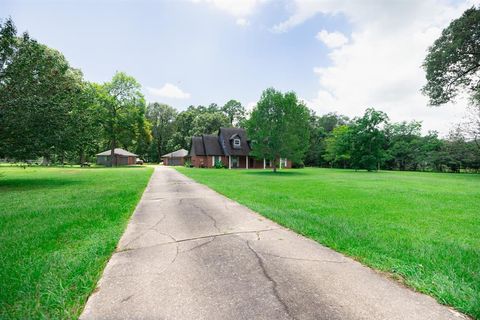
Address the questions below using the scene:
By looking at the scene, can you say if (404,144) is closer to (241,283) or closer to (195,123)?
(195,123)

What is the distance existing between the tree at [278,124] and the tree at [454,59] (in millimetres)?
13996

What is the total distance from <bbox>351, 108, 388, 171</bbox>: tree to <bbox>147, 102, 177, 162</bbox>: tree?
59158 mm

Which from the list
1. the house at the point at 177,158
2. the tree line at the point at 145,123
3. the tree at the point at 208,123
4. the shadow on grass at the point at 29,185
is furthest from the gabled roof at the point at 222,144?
the shadow on grass at the point at 29,185

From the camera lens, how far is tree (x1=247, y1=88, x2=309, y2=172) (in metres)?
30.6

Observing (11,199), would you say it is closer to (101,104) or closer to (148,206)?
(148,206)

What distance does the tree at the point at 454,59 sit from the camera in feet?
69.1

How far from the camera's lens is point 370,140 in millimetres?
41531

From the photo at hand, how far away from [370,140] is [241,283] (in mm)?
45206

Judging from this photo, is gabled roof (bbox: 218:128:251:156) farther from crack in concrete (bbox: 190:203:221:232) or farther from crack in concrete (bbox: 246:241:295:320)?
crack in concrete (bbox: 246:241:295:320)

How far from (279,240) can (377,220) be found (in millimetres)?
3717

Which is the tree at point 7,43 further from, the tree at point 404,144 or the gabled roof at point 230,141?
the tree at point 404,144

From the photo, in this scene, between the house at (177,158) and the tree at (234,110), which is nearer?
the house at (177,158)

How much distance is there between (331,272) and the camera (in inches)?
136

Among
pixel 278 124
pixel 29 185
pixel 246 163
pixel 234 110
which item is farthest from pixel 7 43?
pixel 234 110
